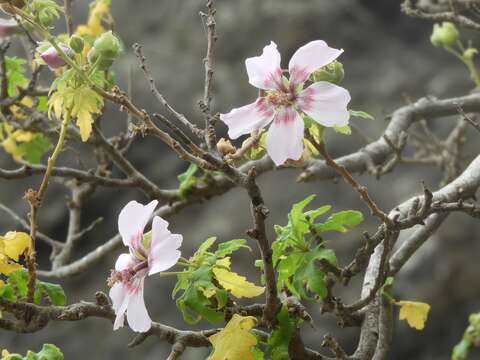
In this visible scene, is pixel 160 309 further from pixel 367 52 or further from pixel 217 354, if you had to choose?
pixel 217 354

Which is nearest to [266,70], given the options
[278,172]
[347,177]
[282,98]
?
[282,98]

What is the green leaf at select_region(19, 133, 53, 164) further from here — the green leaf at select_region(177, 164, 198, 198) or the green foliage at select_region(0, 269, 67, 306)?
the green foliage at select_region(0, 269, 67, 306)

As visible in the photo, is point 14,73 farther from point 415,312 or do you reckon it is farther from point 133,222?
point 415,312

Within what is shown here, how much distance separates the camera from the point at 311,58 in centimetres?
85

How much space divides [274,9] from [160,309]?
2.14 metres

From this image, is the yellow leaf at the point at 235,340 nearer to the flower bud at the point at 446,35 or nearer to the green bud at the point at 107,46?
the green bud at the point at 107,46

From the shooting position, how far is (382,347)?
105 centimetres

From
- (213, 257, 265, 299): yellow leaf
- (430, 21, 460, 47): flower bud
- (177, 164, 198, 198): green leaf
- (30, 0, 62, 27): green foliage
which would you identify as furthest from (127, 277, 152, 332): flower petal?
(430, 21, 460, 47): flower bud

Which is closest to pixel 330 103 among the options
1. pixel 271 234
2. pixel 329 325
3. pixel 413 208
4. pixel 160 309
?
pixel 413 208

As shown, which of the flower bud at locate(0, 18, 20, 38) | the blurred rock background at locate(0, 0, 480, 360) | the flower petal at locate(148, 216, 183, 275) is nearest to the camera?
the flower petal at locate(148, 216, 183, 275)

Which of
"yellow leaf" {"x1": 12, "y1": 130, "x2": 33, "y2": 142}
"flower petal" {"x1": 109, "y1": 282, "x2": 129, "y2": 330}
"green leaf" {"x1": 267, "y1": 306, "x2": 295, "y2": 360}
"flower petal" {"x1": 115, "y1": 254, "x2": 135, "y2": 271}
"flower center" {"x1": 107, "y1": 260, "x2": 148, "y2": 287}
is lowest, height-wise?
"yellow leaf" {"x1": 12, "y1": 130, "x2": 33, "y2": 142}

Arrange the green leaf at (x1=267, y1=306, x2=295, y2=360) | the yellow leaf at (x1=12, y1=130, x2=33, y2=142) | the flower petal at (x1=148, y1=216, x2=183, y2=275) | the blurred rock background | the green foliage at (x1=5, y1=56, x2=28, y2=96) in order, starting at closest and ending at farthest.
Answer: the flower petal at (x1=148, y1=216, x2=183, y2=275) → the green leaf at (x1=267, y1=306, x2=295, y2=360) → the green foliage at (x1=5, y1=56, x2=28, y2=96) → the yellow leaf at (x1=12, y1=130, x2=33, y2=142) → the blurred rock background

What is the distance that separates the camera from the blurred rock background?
4230mm

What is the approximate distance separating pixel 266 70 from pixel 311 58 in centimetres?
6
